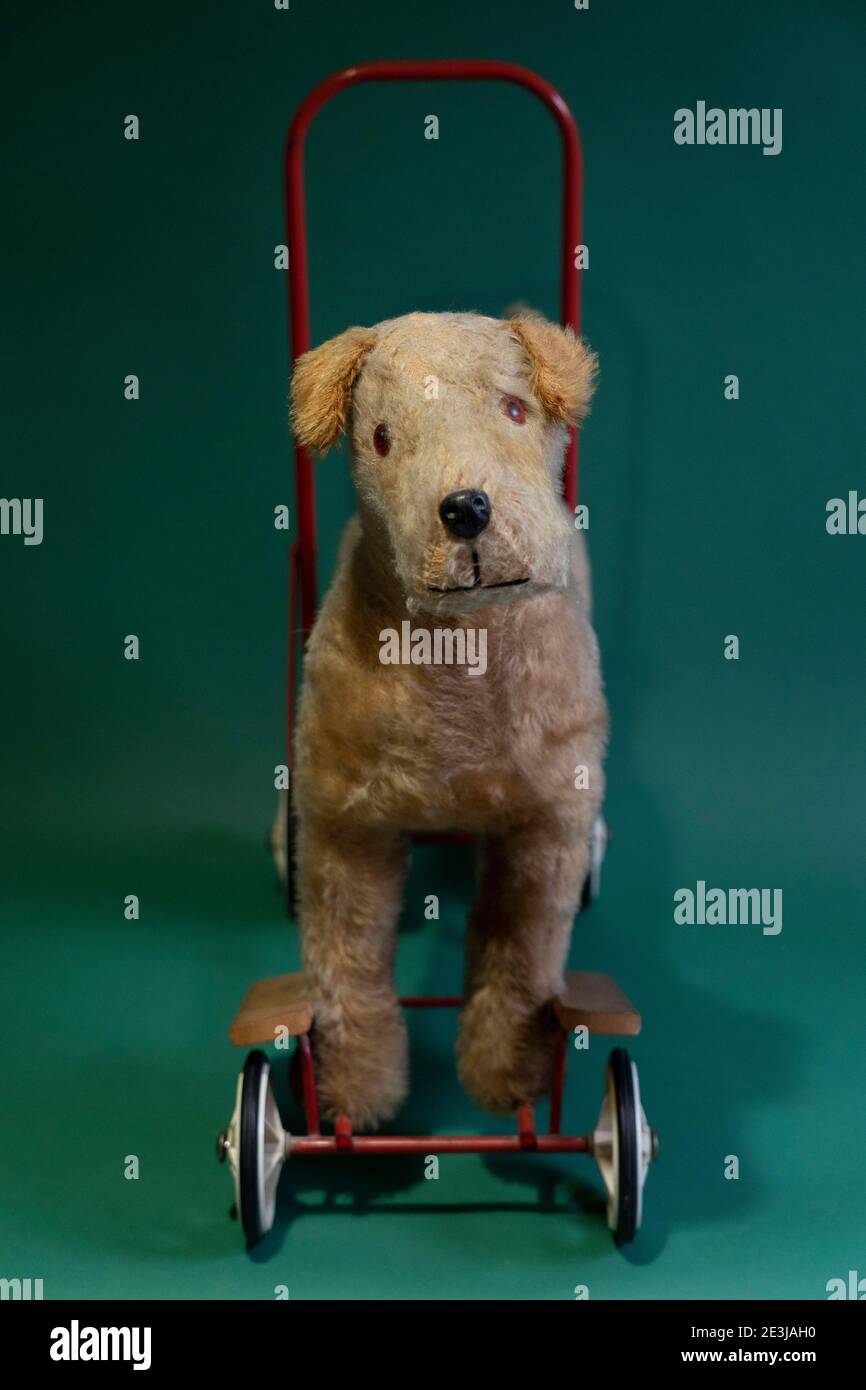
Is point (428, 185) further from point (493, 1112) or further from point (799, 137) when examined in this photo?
point (493, 1112)

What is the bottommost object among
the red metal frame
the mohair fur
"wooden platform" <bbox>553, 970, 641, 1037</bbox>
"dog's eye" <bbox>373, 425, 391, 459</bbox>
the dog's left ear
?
the red metal frame

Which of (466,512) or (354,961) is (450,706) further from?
(354,961)

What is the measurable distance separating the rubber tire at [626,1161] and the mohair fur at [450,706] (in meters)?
0.18

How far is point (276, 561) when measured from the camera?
9.98 feet

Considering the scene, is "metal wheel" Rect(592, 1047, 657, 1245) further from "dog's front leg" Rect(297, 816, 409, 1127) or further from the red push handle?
the red push handle

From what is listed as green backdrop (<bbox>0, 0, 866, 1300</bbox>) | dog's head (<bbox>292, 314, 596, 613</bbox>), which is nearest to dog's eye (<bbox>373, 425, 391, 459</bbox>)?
dog's head (<bbox>292, 314, 596, 613</bbox>)

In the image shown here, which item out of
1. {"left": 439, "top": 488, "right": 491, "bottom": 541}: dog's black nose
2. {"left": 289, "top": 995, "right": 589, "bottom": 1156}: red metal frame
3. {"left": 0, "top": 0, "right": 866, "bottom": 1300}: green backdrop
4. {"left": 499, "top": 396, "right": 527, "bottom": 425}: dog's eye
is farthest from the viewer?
{"left": 0, "top": 0, "right": 866, "bottom": 1300}: green backdrop

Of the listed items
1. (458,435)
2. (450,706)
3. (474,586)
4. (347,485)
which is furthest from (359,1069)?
(347,485)

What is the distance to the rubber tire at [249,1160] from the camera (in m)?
1.82

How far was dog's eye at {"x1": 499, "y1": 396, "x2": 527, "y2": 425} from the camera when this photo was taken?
1697 millimetres

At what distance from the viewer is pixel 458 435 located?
5.27ft

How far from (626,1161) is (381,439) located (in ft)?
2.96

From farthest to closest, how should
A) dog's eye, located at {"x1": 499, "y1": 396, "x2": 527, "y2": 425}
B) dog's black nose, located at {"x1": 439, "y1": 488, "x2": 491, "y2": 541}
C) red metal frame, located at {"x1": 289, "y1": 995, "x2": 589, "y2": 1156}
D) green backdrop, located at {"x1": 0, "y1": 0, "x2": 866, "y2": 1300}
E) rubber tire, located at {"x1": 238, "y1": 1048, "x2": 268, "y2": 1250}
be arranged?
1. green backdrop, located at {"x1": 0, "y1": 0, "x2": 866, "y2": 1300}
2. red metal frame, located at {"x1": 289, "y1": 995, "x2": 589, "y2": 1156}
3. rubber tire, located at {"x1": 238, "y1": 1048, "x2": 268, "y2": 1250}
4. dog's eye, located at {"x1": 499, "y1": 396, "x2": 527, "y2": 425}
5. dog's black nose, located at {"x1": 439, "y1": 488, "x2": 491, "y2": 541}

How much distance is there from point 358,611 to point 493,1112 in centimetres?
73
